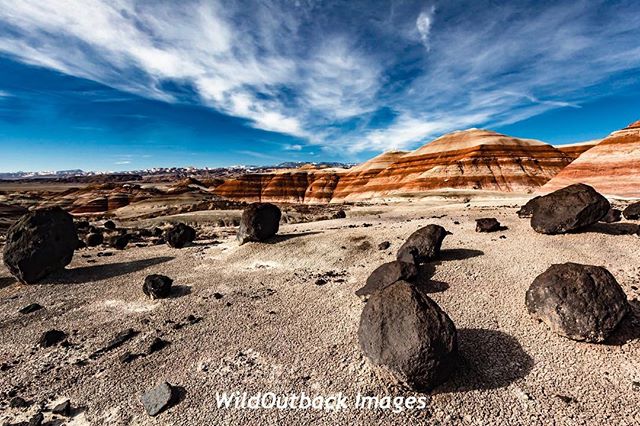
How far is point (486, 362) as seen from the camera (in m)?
10.8

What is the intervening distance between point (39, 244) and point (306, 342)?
19.6 metres

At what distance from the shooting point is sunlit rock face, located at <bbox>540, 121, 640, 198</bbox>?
47094 millimetres

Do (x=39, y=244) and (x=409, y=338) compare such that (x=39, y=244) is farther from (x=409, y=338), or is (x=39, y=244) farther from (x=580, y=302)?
(x=580, y=302)

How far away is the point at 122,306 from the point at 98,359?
5.30 metres

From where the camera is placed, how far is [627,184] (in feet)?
154

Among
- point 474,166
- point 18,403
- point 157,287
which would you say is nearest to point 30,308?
point 157,287

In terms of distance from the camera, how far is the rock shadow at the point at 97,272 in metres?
21.3

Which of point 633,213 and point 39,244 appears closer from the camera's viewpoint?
point 39,244

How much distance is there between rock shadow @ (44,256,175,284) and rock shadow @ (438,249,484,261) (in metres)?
20.3

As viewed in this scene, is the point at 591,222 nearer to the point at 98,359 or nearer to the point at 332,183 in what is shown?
the point at 98,359

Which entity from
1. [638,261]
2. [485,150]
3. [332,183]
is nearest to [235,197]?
[332,183]

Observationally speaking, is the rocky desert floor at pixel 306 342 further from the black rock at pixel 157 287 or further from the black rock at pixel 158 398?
the black rock at pixel 157 287

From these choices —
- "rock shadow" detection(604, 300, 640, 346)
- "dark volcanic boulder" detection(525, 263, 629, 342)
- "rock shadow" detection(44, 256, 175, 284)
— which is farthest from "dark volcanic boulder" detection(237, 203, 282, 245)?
"rock shadow" detection(604, 300, 640, 346)

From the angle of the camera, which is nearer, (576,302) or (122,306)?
(576,302)
